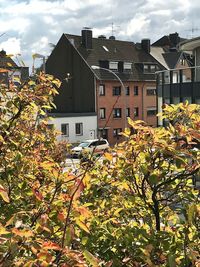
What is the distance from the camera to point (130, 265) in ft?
8.43

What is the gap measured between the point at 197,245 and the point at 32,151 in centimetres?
199

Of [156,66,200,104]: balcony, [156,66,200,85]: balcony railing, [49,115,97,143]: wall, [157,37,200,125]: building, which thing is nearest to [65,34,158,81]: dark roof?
[49,115,97,143]: wall

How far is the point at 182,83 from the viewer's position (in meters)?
21.0

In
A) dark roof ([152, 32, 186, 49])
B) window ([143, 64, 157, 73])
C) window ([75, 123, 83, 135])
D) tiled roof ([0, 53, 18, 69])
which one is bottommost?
window ([75, 123, 83, 135])

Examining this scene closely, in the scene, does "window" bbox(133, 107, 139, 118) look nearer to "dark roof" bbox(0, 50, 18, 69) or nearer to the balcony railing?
the balcony railing

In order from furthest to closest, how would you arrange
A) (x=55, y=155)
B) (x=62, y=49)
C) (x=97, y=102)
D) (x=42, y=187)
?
(x=62, y=49) < (x=97, y=102) < (x=55, y=155) < (x=42, y=187)

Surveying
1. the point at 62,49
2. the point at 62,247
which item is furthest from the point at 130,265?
the point at 62,49

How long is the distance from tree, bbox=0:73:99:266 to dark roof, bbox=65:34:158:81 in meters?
44.1

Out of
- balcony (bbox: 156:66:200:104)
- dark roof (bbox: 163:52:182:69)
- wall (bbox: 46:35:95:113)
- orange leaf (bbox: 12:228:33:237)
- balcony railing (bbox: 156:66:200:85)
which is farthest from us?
dark roof (bbox: 163:52:182:69)

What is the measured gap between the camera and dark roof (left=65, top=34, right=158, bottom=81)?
163ft

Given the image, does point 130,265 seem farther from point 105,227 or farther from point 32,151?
point 32,151

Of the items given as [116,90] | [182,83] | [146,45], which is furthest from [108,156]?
[146,45]

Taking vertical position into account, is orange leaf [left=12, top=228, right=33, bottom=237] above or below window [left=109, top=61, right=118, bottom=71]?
below

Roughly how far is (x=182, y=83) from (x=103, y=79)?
1083 inches
